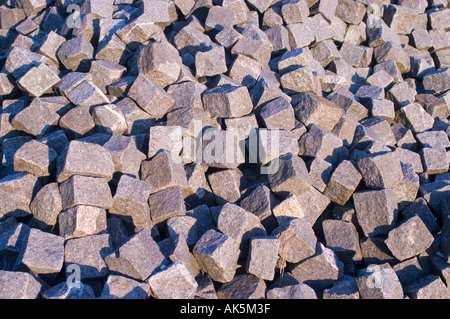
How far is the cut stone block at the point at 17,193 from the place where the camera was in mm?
3631

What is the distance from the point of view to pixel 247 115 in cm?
443

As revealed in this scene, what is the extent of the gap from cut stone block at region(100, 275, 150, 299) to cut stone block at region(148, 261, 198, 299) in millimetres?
73

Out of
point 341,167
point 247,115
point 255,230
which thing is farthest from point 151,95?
point 341,167

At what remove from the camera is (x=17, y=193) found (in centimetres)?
366

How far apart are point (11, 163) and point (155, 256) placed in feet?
6.64

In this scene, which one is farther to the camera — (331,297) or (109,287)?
(331,297)

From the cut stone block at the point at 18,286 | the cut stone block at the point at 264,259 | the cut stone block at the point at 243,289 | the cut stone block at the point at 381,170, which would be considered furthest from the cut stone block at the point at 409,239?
the cut stone block at the point at 18,286

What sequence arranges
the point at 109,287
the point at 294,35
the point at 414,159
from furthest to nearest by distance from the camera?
A: the point at 294,35 < the point at 414,159 < the point at 109,287

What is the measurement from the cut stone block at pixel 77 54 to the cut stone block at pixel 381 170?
3.35 metres

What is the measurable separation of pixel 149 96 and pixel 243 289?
2160 mm

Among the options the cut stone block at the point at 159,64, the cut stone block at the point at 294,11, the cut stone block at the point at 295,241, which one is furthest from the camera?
the cut stone block at the point at 294,11

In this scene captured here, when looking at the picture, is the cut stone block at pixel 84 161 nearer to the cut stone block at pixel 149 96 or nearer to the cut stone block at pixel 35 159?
the cut stone block at pixel 35 159

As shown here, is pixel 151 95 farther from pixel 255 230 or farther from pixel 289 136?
pixel 255 230
